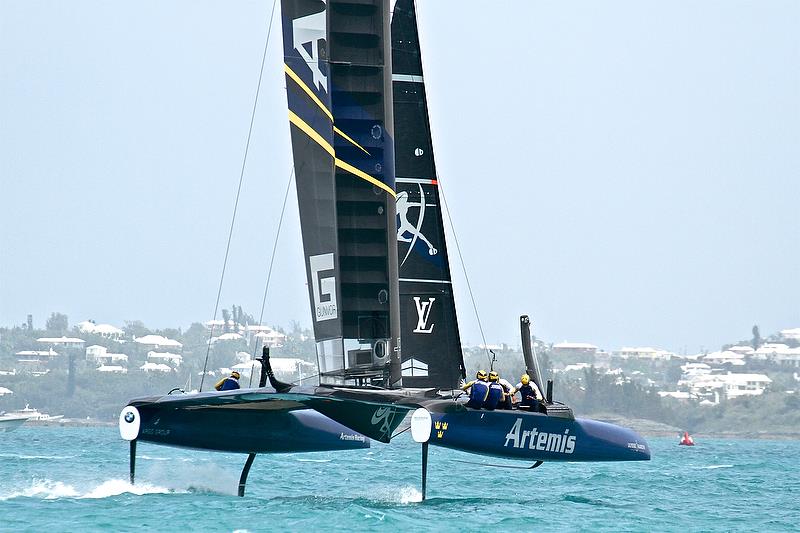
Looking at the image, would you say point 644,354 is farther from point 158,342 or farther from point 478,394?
point 478,394

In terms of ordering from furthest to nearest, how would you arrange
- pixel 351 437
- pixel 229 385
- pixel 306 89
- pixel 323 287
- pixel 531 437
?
pixel 351 437
pixel 229 385
pixel 531 437
pixel 306 89
pixel 323 287

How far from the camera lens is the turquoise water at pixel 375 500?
12648mm

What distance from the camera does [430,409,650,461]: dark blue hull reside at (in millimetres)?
13906

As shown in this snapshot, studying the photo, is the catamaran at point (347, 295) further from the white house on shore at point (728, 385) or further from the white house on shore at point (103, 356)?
the white house on shore at point (103, 356)

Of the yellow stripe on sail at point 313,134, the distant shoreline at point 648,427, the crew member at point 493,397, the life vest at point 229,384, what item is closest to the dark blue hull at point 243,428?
the life vest at point 229,384

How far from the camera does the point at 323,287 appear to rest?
1398cm

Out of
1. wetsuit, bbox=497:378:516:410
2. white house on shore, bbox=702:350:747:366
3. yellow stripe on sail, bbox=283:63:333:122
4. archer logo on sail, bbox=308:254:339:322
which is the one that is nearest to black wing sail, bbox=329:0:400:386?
archer logo on sail, bbox=308:254:339:322

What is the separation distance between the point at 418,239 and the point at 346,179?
2638mm

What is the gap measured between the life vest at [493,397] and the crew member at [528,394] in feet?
2.00

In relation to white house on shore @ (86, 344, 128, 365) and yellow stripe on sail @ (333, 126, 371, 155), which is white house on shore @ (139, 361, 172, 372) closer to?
white house on shore @ (86, 344, 128, 365)

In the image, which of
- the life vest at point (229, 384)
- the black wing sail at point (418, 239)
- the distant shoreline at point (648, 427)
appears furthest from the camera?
the distant shoreline at point (648, 427)

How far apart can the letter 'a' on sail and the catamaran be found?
0.01 metres

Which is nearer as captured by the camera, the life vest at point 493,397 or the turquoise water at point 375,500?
the turquoise water at point 375,500

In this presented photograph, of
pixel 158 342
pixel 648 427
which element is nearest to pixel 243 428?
pixel 648 427
